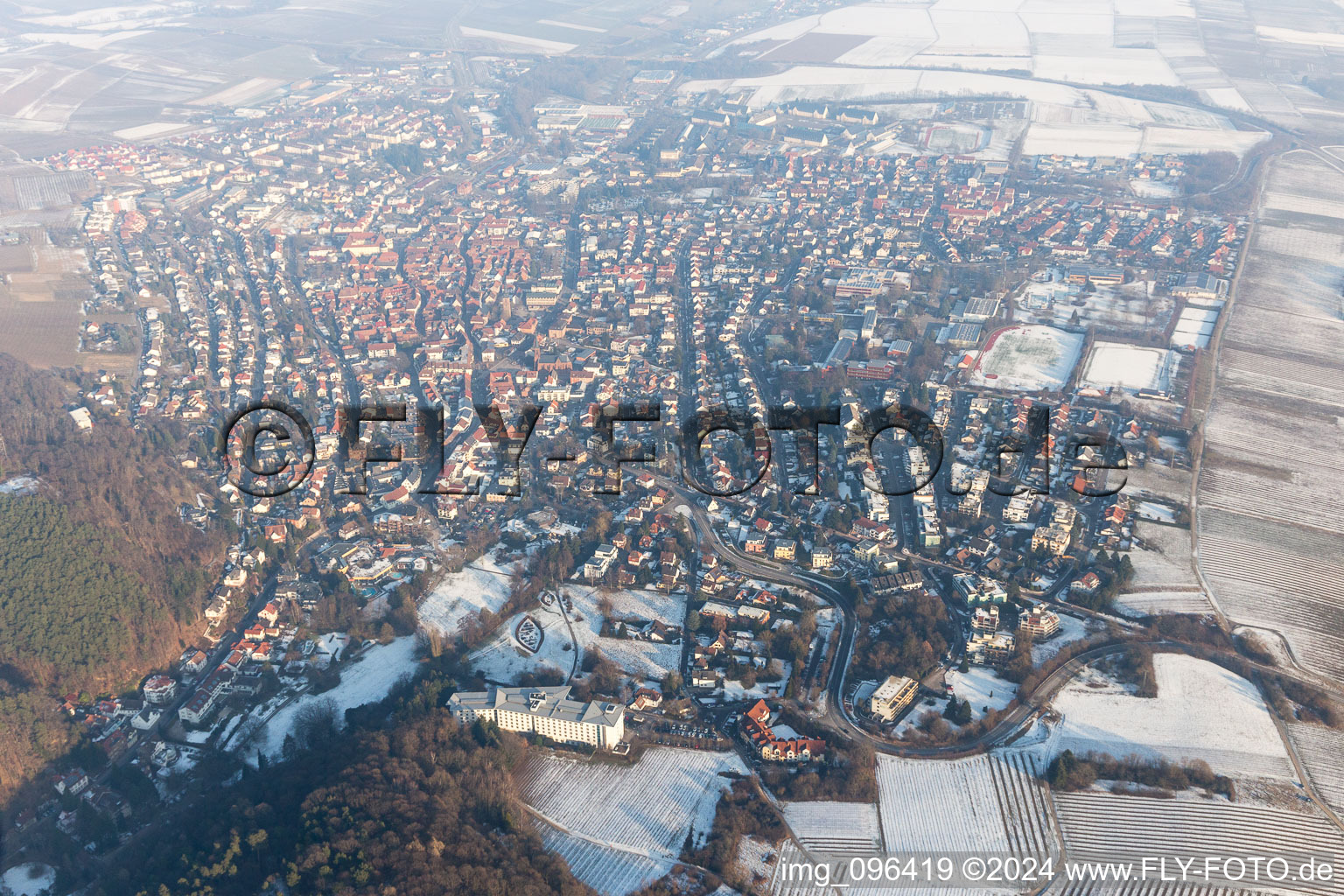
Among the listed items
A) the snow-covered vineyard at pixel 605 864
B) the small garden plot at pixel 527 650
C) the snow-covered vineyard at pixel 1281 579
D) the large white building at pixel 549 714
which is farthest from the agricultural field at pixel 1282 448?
the small garden plot at pixel 527 650

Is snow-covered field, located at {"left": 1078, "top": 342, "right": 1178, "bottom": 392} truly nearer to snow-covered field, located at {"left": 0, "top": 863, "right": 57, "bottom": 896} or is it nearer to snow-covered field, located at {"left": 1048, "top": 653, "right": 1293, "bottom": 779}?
snow-covered field, located at {"left": 1048, "top": 653, "right": 1293, "bottom": 779}

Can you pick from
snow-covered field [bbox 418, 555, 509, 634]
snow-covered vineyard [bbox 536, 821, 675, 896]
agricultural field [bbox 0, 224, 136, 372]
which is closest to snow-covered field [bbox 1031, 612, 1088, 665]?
snow-covered vineyard [bbox 536, 821, 675, 896]

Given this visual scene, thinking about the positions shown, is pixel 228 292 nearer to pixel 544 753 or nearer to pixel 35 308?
pixel 35 308

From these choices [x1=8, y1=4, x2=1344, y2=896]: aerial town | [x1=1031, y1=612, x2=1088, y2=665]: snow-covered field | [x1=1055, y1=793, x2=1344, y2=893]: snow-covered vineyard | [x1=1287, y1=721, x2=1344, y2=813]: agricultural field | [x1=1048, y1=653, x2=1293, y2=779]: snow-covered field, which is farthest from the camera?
[x1=1031, y1=612, x2=1088, y2=665]: snow-covered field

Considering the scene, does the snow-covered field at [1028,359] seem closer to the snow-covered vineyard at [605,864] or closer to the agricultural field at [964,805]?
the agricultural field at [964,805]

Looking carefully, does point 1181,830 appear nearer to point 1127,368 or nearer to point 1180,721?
point 1180,721

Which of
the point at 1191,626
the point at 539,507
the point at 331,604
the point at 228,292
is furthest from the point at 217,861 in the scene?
the point at 228,292
